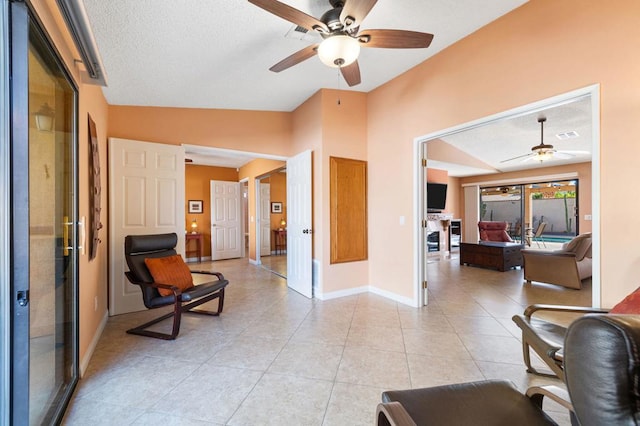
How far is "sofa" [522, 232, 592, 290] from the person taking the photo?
14.1 feet

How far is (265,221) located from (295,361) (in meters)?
5.76

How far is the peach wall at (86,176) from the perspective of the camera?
1.66 m

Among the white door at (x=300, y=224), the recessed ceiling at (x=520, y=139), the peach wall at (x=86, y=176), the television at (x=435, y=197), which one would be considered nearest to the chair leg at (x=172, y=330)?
the peach wall at (x=86, y=176)

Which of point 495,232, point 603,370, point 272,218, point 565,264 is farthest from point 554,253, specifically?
point 272,218

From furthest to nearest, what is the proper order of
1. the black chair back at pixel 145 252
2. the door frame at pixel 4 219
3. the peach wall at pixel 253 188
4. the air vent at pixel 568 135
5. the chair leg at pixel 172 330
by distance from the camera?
1. the peach wall at pixel 253 188
2. the air vent at pixel 568 135
3. the black chair back at pixel 145 252
4. the chair leg at pixel 172 330
5. the door frame at pixel 4 219

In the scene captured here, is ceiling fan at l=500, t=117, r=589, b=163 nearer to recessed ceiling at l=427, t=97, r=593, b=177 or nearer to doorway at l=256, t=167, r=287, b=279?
recessed ceiling at l=427, t=97, r=593, b=177

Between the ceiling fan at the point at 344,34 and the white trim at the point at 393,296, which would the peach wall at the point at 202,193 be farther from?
the ceiling fan at the point at 344,34

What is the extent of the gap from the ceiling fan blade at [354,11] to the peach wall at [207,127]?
2719 mm

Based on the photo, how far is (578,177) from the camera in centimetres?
726

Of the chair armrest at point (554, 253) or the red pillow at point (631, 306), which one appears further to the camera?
the chair armrest at point (554, 253)

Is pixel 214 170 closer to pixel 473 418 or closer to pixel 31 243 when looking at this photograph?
pixel 31 243

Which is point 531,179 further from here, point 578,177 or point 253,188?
point 253,188

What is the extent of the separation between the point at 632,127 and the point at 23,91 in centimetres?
350

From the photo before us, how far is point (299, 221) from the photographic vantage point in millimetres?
4383
